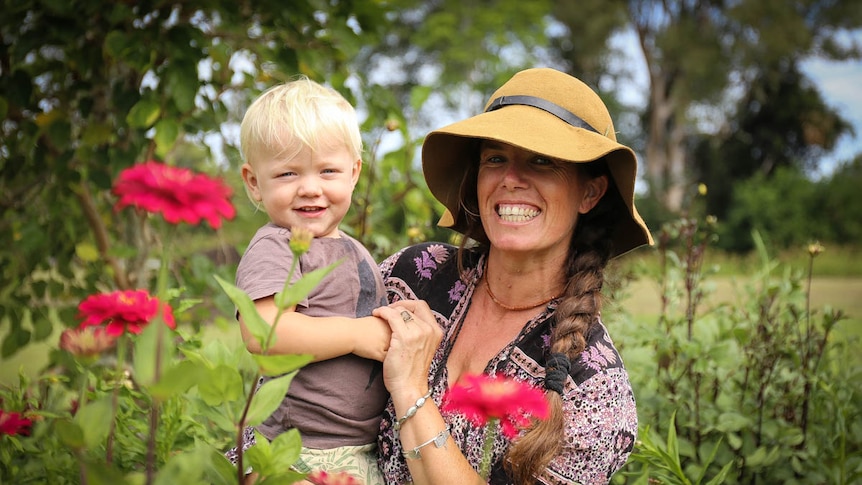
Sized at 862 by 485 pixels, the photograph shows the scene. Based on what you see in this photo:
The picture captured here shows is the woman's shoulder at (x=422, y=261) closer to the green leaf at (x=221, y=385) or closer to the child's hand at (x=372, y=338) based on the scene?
the child's hand at (x=372, y=338)

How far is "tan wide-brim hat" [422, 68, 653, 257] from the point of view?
1.77 meters

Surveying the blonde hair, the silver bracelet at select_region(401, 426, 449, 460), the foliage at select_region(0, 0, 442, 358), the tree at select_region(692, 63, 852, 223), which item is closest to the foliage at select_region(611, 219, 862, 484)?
the silver bracelet at select_region(401, 426, 449, 460)

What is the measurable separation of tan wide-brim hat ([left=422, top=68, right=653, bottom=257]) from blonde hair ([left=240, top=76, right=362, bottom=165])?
327 millimetres

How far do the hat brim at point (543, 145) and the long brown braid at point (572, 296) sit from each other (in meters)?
0.06

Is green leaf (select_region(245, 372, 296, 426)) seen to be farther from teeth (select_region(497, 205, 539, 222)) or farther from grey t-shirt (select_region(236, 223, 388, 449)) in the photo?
teeth (select_region(497, 205, 539, 222))

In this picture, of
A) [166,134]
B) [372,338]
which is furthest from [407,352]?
[166,134]

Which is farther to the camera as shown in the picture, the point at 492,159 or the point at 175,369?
the point at 492,159

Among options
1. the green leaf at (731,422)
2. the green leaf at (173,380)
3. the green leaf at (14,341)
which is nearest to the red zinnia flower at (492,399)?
the green leaf at (173,380)

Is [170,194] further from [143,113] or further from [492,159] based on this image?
[143,113]

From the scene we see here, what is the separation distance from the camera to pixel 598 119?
1912 millimetres

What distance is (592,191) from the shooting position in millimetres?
2023

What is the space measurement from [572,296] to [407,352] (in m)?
0.46

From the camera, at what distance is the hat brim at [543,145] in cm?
176

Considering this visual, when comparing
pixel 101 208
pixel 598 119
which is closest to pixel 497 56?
pixel 101 208
